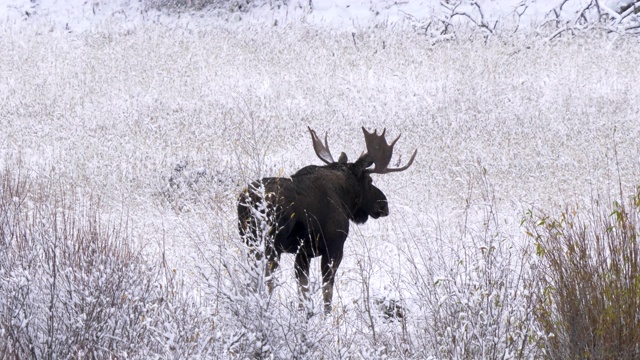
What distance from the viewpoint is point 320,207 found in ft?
20.6

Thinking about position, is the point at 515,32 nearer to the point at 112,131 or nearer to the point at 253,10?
the point at 253,10

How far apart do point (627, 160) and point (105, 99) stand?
10.0 meters

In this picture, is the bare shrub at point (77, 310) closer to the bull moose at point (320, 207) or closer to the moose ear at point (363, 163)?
the bull moose at point (320, 207)

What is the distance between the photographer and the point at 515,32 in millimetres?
19547

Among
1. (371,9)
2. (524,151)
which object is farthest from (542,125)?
(371,9)

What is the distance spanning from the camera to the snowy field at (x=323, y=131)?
4488mm

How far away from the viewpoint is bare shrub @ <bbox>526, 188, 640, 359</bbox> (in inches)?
163

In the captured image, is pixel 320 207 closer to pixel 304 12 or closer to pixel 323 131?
pixel 323 131

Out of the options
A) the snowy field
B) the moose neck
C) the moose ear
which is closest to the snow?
the snowy field

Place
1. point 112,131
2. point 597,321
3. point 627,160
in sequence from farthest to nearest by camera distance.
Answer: point 112,131 < point 627,160 < point 597,321

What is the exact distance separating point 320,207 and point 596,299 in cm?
257

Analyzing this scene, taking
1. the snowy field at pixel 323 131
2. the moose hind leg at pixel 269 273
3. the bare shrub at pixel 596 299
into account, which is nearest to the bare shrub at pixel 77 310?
the snowy field at pixel 323 131

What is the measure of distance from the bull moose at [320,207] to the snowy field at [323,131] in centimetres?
32

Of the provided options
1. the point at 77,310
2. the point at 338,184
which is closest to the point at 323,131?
the point at 338,184
